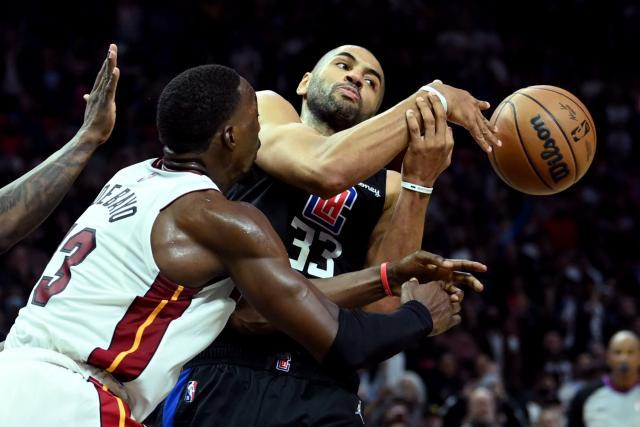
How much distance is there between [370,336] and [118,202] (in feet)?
3.04

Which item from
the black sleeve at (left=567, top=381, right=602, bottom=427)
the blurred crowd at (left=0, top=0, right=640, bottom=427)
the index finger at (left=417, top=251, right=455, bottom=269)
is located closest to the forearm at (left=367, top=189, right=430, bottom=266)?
the index finger at (left=417, top=251, right=455, bottom=269)

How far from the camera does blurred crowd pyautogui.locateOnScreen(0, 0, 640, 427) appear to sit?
10164 mm

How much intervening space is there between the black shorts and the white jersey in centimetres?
71

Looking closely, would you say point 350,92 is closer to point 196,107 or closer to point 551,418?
point 196,107

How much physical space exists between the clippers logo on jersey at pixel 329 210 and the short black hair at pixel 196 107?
1000mm

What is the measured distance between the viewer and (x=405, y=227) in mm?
4250

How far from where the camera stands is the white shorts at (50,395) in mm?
2945

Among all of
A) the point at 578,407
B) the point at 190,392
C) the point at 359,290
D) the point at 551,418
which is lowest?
the point at 551,418

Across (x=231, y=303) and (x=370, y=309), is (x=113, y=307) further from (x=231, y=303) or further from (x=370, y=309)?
(x=370, y=309)

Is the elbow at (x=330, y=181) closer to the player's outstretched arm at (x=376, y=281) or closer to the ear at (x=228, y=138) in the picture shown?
the player's outstretched arm at (x=376, y=281)

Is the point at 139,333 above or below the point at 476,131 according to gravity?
below

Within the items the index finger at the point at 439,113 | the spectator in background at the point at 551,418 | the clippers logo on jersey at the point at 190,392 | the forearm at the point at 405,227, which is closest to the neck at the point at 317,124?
the forearm at the point at 405,227

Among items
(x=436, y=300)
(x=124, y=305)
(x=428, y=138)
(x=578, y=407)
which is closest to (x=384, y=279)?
(x=436, y=300)

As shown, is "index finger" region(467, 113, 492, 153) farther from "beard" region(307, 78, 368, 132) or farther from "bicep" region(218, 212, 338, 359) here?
"bicep" region(218, 212, 338, 359)
